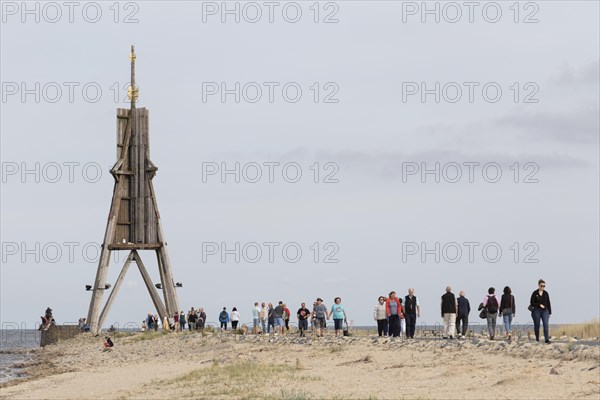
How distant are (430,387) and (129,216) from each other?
31754mm

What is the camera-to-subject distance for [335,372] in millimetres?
26797

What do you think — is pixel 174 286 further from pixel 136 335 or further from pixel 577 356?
pixel 577 356

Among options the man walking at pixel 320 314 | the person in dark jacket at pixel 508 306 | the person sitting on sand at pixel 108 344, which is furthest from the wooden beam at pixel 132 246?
the person in dark jacket at pixel 508 306

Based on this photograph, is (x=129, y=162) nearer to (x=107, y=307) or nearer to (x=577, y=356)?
(x=107, y=307)

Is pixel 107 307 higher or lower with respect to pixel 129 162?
lower

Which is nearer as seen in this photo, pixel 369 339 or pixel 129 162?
pixel 369 339

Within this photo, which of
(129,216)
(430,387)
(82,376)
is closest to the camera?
(430,387)

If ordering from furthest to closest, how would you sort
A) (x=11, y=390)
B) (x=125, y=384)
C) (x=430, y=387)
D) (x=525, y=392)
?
(x=11, y=390)
(x=125, y=384)
(x=430, y=387)
(x=525, y=392)

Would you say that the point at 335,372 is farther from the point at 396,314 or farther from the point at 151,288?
the point at 151,288

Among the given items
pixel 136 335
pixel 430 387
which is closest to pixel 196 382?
pixel 430 387

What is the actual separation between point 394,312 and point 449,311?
8.77 ft

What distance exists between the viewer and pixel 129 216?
52062 mm

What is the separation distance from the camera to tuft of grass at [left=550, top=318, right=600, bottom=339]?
33812 millimetres

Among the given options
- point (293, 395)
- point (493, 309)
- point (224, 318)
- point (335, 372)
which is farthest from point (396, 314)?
point (224, 318)
